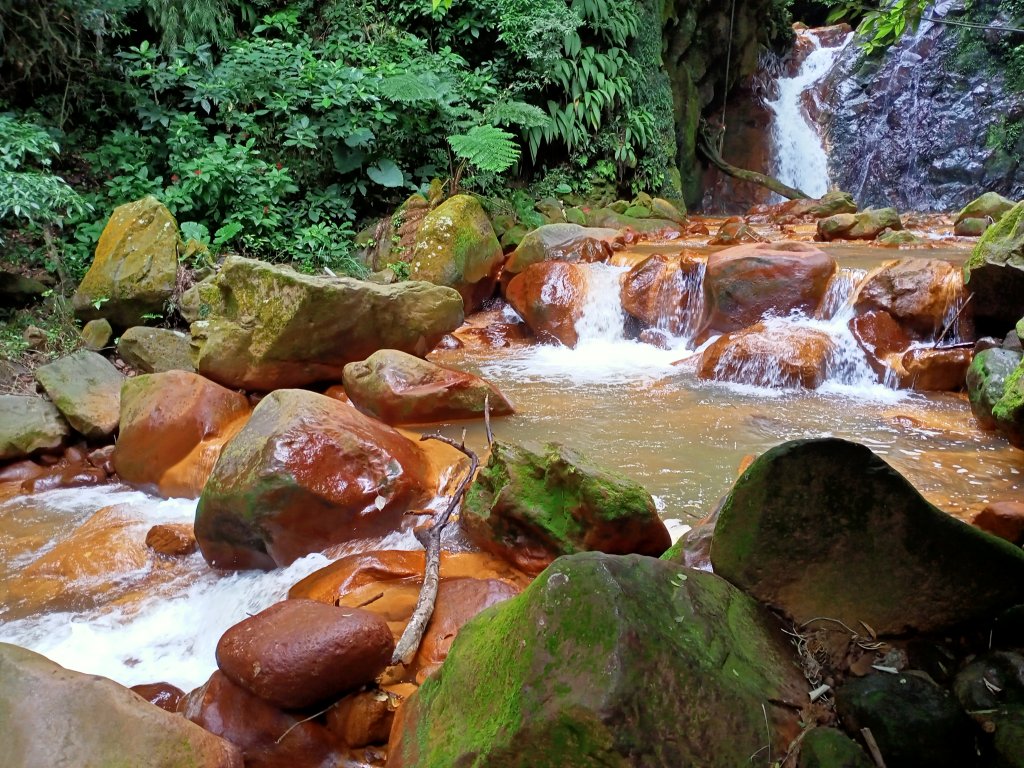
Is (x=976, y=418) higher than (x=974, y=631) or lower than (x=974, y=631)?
lower

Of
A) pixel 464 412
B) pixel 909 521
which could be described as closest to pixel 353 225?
pixel 464 412

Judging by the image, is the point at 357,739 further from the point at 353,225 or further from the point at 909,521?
the point at 353,225

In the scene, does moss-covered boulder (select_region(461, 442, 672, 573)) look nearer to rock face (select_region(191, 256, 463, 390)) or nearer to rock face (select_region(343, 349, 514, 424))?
rock face (select_region(343, 349, 514, 424))

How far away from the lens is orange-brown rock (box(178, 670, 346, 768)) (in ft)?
7.96

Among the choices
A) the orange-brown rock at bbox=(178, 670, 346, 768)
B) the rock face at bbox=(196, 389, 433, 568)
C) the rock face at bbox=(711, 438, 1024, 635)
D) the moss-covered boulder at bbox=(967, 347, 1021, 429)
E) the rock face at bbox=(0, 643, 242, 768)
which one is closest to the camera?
the rock face at bbox=(711, 438, 1024, 635)

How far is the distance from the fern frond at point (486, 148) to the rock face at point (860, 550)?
303 inches

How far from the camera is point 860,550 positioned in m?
1.85

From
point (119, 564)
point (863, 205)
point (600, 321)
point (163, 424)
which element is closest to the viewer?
point (119, 564)

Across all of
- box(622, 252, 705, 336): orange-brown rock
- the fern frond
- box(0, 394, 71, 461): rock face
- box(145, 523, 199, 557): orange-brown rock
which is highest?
the fern frond

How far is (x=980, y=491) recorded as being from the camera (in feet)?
13.1

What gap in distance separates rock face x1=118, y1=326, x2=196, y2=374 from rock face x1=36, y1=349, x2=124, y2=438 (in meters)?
0.37

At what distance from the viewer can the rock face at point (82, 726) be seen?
1.99 meters

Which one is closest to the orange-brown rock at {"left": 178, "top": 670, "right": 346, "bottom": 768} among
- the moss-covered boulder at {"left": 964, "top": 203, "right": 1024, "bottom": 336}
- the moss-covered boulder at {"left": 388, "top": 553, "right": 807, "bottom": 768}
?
the moss-covered boulder at {"left": 388, "top": 553, "right": 807, "bottom": 768}

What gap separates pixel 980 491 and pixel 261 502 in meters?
4.02
